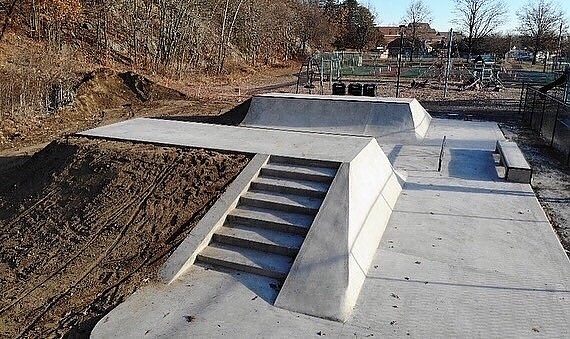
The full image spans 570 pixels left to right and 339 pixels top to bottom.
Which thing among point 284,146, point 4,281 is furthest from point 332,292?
point 4,281

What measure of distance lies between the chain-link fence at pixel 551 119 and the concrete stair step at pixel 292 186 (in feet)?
23.0

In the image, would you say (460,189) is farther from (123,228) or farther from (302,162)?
(123,228)

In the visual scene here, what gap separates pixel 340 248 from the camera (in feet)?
16.1

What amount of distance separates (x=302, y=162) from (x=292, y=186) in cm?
57

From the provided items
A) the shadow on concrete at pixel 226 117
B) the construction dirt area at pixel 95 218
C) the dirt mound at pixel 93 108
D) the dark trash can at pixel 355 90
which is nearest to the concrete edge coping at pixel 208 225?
the construction dirt area at pixel 95 218

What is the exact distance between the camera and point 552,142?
460 inches

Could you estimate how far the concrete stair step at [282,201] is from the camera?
5.64 m

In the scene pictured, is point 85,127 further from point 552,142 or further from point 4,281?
point 552,142

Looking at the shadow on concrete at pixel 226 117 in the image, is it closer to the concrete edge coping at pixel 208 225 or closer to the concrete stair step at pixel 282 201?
the concrete edge coping at pixel 208 225

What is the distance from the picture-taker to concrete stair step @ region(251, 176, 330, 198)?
5840mm

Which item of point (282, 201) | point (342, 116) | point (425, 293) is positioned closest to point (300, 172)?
point (282, 201)

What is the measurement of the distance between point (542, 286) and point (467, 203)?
2.54 metres

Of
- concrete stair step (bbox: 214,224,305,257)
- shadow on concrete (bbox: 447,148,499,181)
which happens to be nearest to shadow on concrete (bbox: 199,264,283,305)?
concrete stair step (bbox: 214,224,305,257)

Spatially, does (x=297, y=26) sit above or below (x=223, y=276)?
above
